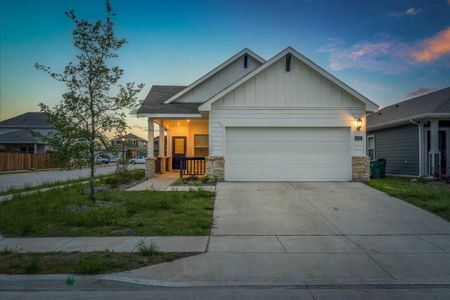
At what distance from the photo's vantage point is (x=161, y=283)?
4.55 m

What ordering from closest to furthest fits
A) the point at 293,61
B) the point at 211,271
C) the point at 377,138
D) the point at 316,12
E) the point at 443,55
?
1. the point at 211,271
2. the point at 293,61
3. the point at 316,12
4. the point at 443,55
5. the point at 377,138

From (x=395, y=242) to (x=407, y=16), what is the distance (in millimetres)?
13921

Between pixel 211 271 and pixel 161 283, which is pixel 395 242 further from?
pixel 161 283

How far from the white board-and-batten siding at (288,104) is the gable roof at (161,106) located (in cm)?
268

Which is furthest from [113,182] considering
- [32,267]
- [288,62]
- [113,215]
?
[32,267]

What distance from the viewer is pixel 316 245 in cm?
639

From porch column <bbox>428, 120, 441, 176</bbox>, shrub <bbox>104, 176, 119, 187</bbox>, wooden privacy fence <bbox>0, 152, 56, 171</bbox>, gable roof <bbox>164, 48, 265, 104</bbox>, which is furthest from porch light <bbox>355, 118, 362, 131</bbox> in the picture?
wooden privacy fence <bbox>0, 152, 56, 171</bbox>

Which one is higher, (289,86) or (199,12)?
(199,12)

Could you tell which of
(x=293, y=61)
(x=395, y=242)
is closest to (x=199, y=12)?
(x=293, y=61)

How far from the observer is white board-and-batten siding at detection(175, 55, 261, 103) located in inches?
733

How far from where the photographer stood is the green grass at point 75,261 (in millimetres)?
4883

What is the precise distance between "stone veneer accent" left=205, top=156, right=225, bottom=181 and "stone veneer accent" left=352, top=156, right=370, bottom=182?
19.2 ft

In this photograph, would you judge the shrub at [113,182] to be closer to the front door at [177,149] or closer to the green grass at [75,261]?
the front door at [177,149]

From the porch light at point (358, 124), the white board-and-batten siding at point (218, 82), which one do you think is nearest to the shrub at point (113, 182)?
the white board-and-batten siding at point (218, 82)
